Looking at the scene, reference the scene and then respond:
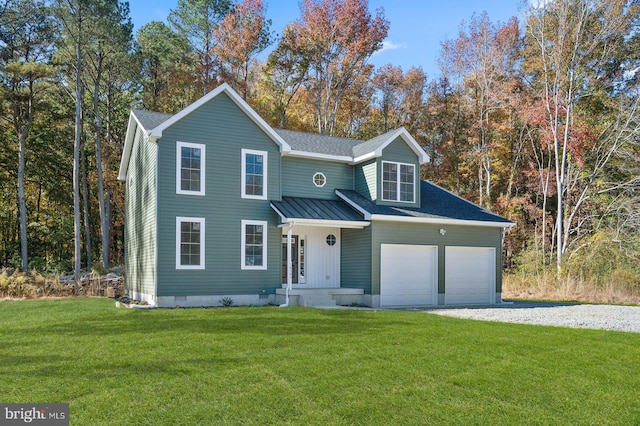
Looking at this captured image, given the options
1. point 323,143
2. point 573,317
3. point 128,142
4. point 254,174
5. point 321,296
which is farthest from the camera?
point 323,143

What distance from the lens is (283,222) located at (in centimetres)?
1496

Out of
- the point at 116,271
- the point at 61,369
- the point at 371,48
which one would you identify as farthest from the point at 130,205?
the point at 371,48

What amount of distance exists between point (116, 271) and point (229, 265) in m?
10.9

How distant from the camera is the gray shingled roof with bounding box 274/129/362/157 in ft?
57.1

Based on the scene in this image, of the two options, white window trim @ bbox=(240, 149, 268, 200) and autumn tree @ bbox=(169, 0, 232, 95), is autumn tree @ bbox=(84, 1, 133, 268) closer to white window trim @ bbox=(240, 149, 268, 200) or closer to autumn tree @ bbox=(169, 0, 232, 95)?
autumn tree @ bbox=(169, 0, 232, 95)

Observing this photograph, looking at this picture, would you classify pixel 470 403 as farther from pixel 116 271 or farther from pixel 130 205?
pixel 116 271

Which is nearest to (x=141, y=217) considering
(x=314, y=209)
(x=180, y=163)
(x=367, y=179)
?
(x=180, y=163)

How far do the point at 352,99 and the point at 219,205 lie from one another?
17857mm

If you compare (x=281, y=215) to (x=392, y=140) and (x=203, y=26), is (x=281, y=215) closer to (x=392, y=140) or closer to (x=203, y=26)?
(x=392, y=140)

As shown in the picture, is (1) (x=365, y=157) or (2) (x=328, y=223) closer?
(2) (x=328, y=223)

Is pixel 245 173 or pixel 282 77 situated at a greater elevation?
pixel 282 77

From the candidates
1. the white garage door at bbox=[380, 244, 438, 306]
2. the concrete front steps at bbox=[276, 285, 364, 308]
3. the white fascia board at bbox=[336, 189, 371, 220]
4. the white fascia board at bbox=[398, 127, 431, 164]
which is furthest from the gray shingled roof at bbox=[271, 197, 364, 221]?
the white fascia board at bbox=[398, 127, 431, 164]

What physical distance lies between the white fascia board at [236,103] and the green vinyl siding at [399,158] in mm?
3345

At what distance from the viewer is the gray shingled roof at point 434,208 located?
16.3m
